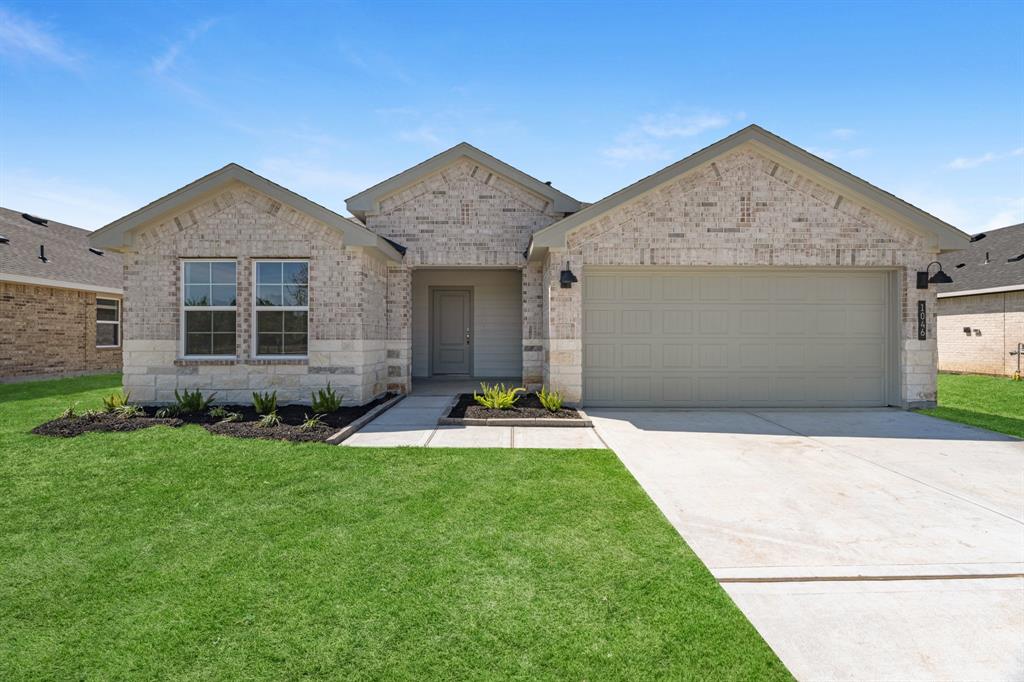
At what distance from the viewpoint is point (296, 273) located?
908cm

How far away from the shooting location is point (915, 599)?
3047mm

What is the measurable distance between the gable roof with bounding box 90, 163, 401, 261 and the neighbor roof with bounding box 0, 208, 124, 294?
24.7 ft

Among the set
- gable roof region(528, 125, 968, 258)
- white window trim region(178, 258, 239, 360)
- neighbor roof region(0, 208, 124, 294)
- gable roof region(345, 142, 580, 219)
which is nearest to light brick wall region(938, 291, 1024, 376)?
gable roof region(528, 125, 968, 258)

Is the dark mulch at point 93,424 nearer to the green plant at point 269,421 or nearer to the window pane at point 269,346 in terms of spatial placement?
the green plant at point 269,421

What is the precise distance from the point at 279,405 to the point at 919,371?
12.1 meters

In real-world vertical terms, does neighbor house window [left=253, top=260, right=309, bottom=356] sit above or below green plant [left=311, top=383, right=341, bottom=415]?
above

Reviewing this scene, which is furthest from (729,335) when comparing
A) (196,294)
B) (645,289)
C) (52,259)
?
(52,259)

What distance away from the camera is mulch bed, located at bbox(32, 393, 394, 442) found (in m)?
6.94

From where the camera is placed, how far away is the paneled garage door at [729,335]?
30.6 ft

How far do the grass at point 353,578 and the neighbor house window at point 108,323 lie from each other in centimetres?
1384

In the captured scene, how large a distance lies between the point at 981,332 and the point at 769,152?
13920 mm

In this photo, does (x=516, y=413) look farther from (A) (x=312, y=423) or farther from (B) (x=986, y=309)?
(B) (x=986, y=309)

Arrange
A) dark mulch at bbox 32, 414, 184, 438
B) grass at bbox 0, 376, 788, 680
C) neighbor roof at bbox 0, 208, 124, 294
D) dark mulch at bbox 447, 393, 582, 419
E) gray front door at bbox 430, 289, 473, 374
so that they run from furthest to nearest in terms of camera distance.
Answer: gray front door at bbox 430, 289, 473, 374 → neighbor roof at bbox 0, 208, 124, 294 → dark mulch at bbox 447, 393, 582, 419 → dark mulch at bbox 32, 414, 184, 438 → grass at bbox 0, 376, 788, 680

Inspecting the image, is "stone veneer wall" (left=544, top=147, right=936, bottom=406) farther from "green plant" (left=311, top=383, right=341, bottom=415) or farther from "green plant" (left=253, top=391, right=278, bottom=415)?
"green plant" (left=253, top=391, right=278, bottom=415)
